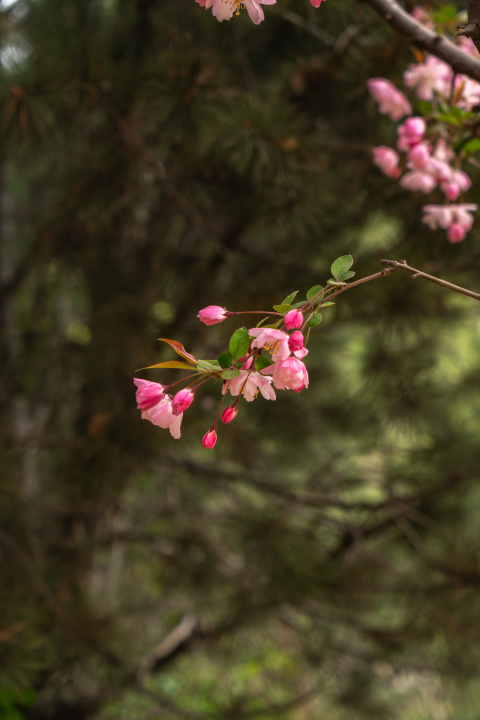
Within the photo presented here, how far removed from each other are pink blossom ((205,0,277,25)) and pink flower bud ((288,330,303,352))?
232 mm

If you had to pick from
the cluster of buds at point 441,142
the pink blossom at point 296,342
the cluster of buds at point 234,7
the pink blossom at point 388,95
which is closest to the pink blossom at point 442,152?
the cluster of buds at point 441,142

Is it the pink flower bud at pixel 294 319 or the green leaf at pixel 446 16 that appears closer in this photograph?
the pink flower bud at pixel 294 319

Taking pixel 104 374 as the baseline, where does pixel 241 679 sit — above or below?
below

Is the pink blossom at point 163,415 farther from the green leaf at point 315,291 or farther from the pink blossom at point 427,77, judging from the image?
the pink blossom at point 427,77

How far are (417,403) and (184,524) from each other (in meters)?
0.63

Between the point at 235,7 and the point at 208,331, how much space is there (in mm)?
587

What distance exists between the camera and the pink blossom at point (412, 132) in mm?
549

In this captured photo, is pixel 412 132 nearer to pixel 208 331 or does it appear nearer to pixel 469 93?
pixel 469 93

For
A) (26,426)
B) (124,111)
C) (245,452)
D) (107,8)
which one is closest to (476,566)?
(245,452)

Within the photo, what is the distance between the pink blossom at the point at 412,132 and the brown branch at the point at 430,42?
0.12 metres

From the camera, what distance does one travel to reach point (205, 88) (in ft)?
2.26

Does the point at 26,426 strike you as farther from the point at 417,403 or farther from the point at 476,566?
the point at 476,566

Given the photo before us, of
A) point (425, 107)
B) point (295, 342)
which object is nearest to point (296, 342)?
point (295, 342)

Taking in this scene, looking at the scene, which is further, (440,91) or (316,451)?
(316,451)
